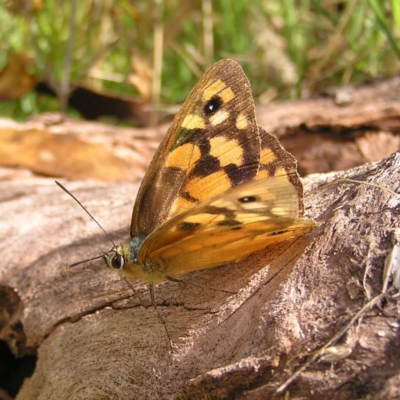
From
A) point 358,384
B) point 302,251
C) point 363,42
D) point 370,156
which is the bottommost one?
point 358,384

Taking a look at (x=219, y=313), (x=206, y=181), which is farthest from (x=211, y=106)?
(x=219, y=313)

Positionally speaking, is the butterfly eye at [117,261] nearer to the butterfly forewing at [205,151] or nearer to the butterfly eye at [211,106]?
the butterfly forewing at [205,151]

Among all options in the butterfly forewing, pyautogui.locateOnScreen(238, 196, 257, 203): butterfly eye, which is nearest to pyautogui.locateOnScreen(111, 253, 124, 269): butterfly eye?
the butterfly forewing

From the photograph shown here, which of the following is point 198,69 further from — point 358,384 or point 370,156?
point 358,384

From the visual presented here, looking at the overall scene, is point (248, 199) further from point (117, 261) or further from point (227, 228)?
point (117, 261)

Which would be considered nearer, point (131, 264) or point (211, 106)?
point (131, 264)

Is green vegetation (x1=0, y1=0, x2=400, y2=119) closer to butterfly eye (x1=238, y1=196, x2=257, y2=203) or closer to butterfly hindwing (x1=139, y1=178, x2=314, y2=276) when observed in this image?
butterfly hindwing (x1=139, y1=178, x2=314, y2=276)

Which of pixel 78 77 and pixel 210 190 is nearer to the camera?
pixel 210 190

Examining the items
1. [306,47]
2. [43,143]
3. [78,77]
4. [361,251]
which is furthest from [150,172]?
[306,47]
